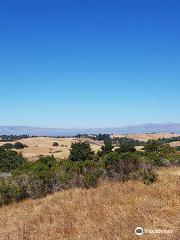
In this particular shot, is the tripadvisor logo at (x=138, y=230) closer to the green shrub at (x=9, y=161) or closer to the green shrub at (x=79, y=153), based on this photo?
the green shrub at (x=9, y=161)

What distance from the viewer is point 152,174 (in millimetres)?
16391

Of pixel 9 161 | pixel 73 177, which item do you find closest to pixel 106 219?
pixel 73 177

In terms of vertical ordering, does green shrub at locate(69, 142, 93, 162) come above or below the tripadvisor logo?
below

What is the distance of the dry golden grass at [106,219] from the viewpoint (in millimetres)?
7898

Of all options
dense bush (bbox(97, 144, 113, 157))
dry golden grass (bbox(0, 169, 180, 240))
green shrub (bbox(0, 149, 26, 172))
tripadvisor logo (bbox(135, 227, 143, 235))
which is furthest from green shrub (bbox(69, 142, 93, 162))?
tripadvisor logo (bbox(135, 227, 143, 235))

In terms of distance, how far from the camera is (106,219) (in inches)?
353

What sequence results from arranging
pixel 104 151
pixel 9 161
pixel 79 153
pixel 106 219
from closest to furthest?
pixel 106 219, pixel 9 161, pixel 79 153, pixel 104 151

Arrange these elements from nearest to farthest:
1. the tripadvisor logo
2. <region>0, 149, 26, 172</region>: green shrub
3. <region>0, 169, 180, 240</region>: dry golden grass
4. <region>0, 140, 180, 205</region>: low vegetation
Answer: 1. the tripadvisor logo
2. <region>0, 169, 180, 240</region>: dry golden grass
3. <region>0, 140, 180, 205</region>: low vegetation
4. <region>0, 149, 26, 172</region>: green shrub

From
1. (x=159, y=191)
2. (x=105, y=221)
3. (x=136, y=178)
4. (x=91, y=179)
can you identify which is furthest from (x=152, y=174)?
(x=105, y=221)

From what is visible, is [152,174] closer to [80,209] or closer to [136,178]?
[136,178]

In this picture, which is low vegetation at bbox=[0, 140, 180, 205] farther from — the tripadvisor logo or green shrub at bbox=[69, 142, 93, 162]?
green shrub at bbox=[69, 142, 93, 162]

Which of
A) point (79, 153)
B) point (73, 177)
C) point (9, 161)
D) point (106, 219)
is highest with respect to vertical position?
point (106, 219)

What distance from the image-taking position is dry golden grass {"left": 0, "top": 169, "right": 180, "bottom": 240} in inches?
311

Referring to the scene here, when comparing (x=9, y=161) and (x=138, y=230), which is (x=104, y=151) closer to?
(x=9, y=161)
